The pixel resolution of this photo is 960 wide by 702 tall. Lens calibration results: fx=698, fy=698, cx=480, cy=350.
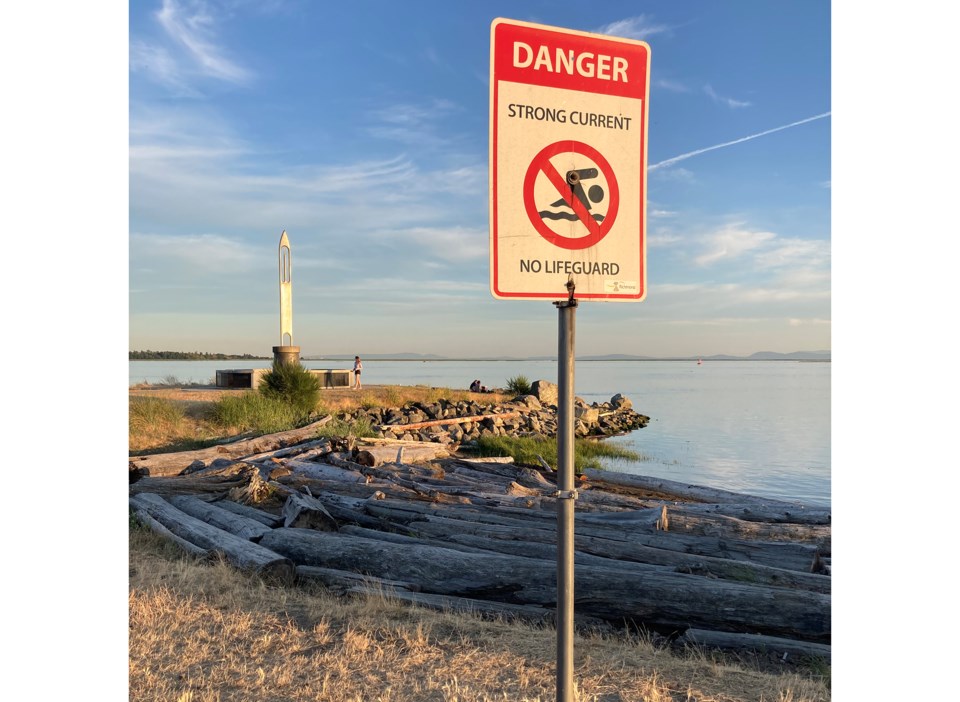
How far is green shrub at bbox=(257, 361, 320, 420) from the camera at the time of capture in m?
23.3

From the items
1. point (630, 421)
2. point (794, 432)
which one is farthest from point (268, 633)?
point (630, 421)

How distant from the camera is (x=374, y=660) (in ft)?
17.6

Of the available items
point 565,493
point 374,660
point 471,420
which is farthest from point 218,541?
point 471,420

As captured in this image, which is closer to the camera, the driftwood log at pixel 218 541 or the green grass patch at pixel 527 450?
the driftwood log at pixel 218 541

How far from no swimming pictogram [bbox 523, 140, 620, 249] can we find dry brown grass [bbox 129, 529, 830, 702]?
10.6 ft

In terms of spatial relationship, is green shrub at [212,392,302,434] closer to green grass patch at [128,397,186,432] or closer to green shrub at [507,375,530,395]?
green grass patch at [128,397,186,432]

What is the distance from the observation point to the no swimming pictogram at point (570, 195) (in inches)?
121

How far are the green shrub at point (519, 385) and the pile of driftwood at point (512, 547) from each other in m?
26.0

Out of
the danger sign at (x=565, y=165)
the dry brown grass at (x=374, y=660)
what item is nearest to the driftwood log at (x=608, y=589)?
the dry brown grass at (x=374, y=660)

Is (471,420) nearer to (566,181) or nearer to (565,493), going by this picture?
(565,493)

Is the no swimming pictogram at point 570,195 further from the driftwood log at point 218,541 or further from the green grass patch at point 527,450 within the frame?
the green grass patch at point 527,450

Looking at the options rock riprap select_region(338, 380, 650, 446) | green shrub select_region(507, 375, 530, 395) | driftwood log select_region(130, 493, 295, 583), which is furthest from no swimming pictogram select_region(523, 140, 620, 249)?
green shrub select_region(507, 375, 530, 395)

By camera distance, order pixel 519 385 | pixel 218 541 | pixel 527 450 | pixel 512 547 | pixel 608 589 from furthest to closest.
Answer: pixel 519 385, pixel 527 450, pixel 218 541, pixel 512 547, pixel 608 589

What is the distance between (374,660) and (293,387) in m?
19.0
